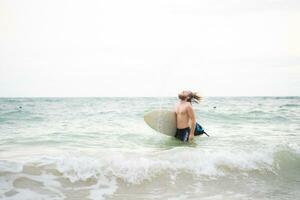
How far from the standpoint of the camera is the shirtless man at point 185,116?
8.33 m

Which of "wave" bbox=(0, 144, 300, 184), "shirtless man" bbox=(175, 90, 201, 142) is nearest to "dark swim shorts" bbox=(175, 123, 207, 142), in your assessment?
"shirtless man" bbox=(175, 90, 201, 142)

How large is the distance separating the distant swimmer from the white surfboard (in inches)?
7.2

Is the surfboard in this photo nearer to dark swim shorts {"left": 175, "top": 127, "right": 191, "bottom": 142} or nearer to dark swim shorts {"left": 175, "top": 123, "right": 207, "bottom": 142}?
dark swim shorts {"left": 175, "top": 123, "right": 207, "bottom": 142}

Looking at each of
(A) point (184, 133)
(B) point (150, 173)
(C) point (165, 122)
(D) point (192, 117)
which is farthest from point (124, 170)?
(C) point (165, 122)

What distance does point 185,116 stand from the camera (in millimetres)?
8539

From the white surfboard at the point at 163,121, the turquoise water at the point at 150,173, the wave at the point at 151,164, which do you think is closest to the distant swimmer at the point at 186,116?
the white surfboard at the point at 163,121

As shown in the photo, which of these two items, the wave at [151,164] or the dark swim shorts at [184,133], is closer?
the wave at [151,164]

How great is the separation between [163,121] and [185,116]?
0.77 meters

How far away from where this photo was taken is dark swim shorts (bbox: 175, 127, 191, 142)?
8.57 m

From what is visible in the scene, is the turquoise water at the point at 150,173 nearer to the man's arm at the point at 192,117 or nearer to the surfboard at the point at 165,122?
the man's arm at the point at 192,117

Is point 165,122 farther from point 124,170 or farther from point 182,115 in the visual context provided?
point 124,170

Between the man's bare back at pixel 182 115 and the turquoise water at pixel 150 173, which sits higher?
the man's bare back at pixel 182 115

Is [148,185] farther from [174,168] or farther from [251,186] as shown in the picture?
[251,186]

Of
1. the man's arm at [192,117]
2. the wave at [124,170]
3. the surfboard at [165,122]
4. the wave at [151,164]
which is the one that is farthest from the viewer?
the surfboard at [165,122]
